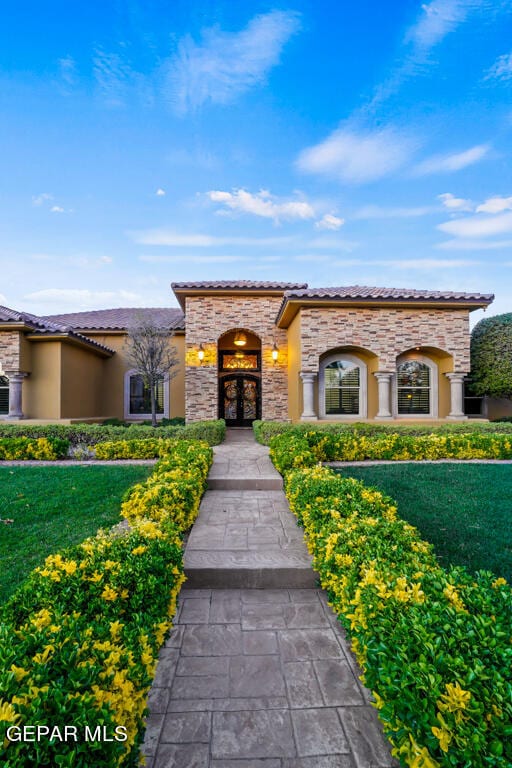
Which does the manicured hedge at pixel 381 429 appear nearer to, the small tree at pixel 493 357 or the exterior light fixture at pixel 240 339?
the small tree at pixel 493 357

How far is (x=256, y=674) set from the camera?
2436 millimetres

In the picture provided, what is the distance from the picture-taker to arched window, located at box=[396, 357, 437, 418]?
478 inches

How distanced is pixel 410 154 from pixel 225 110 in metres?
6.79

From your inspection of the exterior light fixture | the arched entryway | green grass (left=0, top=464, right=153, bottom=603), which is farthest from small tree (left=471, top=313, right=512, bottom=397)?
green grass (left=0, top=464, right=153, bottom=603)

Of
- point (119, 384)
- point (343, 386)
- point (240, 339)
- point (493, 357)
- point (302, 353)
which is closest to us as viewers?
point (302, 353)

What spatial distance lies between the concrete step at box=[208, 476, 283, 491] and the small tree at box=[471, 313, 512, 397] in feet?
33.7

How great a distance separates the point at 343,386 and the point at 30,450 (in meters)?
9.31

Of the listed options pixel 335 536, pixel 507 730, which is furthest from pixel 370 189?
pixel 507 730

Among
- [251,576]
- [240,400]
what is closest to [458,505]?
[251,576]

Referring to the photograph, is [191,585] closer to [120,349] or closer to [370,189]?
[120,349]

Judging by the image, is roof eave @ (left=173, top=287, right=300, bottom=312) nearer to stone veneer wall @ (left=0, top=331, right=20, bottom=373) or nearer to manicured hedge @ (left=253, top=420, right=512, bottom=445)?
manicured hedge @ (left=253, top=420, right=512, bottom=445)

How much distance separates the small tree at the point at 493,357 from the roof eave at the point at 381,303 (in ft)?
A: 6.39

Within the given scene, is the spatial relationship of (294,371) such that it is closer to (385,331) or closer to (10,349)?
(385,331)

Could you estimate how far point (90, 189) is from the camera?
14164 millimetres
